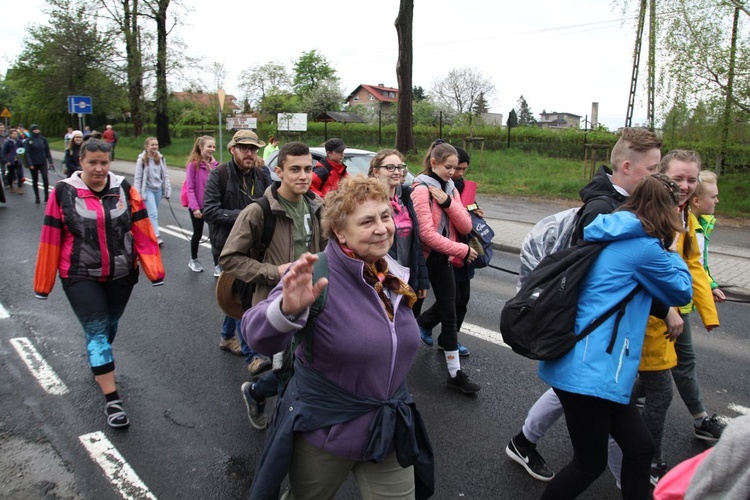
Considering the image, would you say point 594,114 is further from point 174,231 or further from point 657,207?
point 657,207

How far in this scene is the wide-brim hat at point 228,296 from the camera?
3.99m

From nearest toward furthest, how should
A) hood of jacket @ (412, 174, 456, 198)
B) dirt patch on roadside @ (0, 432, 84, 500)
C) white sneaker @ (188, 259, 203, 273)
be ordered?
dirt patch on roadside @ (0, 432, 84, 500) < hood of jacket @ (412, 174, 456, 198) < white sneaker @ (188, 259, 203, 273)

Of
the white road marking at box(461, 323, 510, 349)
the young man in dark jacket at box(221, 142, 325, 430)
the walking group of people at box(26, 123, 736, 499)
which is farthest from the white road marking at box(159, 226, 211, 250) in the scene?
the young man in dark jacket at box(221, 142, 325, 430)

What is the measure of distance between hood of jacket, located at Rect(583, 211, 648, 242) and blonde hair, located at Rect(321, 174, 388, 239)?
0.93 m

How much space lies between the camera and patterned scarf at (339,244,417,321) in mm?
2277

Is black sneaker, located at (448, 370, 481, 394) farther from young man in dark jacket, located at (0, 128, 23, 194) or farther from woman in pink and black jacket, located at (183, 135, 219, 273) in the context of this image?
young man in dark jacket, located at (0, 128, 23, 194)

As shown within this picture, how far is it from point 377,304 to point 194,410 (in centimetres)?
264

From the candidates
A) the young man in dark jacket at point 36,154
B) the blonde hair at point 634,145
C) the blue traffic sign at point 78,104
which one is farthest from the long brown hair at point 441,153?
the blue traffic sign at point 78,104

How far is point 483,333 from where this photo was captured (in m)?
5.92

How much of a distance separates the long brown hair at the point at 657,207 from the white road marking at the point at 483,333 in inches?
124

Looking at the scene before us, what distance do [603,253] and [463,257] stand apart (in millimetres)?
2007

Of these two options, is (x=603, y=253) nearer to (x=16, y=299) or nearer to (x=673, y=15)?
(x=16, y=299)

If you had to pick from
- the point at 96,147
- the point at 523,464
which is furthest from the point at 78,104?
the point at 523,464

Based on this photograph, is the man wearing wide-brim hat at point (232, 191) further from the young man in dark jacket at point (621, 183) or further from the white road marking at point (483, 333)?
the young man in dark jacket at point (621, 183)
